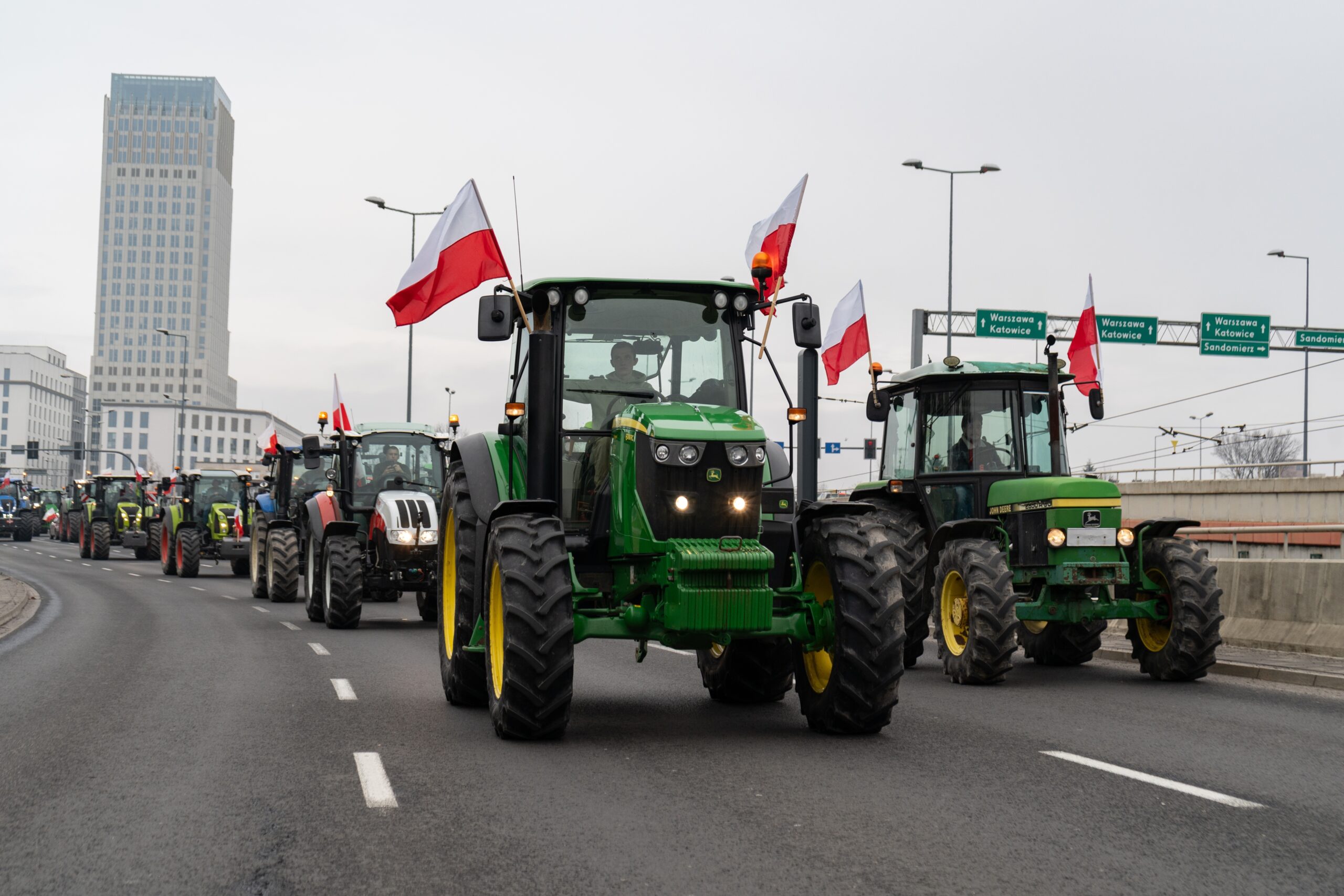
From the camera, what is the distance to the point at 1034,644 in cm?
1421

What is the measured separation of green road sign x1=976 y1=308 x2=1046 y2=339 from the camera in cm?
3603

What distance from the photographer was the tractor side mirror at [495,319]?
8703mm

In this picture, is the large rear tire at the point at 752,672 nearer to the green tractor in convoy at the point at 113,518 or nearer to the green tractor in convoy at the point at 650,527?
the green tractor in convoy at the point at 650,527

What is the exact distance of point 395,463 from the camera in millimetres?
20359

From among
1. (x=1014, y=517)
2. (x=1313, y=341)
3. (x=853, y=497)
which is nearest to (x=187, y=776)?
(x=1014, y=517)

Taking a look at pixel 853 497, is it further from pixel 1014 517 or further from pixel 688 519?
pixel 688 519

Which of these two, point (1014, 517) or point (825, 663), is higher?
point (1014, 517)

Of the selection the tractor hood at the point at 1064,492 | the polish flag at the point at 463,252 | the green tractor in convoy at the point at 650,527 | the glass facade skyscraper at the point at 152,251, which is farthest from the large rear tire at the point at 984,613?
the glass facade skyscraper at the point at 152,251

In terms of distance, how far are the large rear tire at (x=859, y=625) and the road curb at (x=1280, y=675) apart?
5213 mm

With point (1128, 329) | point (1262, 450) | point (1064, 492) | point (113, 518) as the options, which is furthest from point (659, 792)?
point (1262, 450)

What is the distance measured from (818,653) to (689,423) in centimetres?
179

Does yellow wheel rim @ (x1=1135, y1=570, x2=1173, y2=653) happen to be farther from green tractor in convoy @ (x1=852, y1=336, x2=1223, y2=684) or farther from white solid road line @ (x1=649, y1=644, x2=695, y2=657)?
white solid road line @ (x1=649, y1=644, x2=695, y2=657)

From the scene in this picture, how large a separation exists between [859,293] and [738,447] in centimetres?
1096

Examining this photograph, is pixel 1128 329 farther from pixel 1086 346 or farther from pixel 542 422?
pixel 542 422
